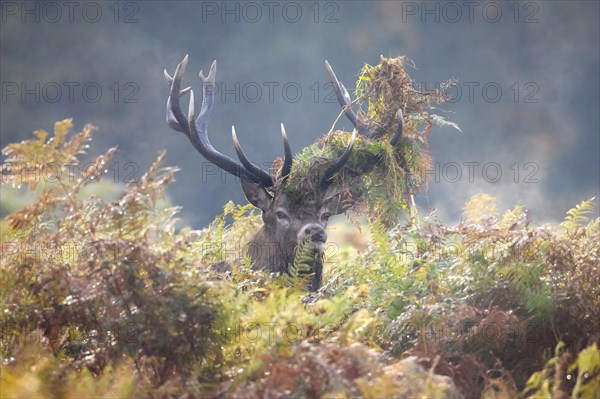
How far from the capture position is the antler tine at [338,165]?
7207 mm

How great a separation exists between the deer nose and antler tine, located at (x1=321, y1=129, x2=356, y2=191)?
14.5 inches

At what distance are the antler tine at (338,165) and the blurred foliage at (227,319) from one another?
10.1ft

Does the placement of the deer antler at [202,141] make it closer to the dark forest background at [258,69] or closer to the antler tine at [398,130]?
the antler tine at [398,130]

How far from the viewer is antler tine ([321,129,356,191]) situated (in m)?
7.21

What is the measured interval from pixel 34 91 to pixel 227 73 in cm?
789

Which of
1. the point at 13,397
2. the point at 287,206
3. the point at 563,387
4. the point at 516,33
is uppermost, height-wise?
the point at 516,33

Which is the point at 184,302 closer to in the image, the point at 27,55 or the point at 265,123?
the point at 265,123

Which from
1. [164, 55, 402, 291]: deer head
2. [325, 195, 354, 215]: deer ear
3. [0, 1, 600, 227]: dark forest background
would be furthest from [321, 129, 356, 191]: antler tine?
[0, 1, 600, 227]: dark forest background

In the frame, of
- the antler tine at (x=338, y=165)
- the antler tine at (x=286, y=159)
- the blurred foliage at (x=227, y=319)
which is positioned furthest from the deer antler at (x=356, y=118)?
the blurred foliage at (x=227, y=319)

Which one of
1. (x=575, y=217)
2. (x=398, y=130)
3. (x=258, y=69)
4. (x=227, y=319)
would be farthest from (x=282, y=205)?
(x=258, y=69)

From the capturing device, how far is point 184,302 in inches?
140

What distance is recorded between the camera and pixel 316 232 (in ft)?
24.3

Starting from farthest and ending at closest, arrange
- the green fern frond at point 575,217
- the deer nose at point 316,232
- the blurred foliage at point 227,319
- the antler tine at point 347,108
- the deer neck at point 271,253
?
the antler tine at point 347,108
the deer neck at point 271,253
the deer nose at point 316,232
the green fern frond at point 575,217
the blurred foliage at point 227,319

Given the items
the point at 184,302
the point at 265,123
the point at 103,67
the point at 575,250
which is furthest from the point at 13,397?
the point at 103,67
